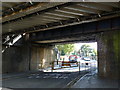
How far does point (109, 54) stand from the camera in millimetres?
13594

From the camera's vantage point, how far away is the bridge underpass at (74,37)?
13.2m

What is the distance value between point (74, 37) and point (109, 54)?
6.17 m

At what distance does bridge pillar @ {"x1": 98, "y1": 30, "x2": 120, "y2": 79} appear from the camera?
13.1 meters

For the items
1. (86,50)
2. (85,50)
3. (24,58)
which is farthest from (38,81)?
(85,50)

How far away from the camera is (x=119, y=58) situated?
42.7ft

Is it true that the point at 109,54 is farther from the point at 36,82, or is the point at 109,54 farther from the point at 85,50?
the point at 85,50

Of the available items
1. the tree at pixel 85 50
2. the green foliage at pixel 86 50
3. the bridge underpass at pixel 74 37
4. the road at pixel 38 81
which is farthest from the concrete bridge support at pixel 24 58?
the green foliage at pixel 86 50

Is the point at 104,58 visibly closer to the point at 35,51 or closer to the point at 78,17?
the point at 78,17

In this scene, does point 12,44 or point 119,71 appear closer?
point 119,71

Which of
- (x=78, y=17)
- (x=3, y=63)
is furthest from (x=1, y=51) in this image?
(x=78, y=17)

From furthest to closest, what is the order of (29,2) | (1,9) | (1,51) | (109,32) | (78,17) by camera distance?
(1,51) → (109,32) → (78,17) → (1,9) → (29,2)

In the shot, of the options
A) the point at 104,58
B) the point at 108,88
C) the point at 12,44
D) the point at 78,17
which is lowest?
the point at 108,88

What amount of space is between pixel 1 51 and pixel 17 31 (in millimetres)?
4044

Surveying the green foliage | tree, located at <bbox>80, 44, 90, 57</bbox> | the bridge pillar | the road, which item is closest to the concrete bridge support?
the road
